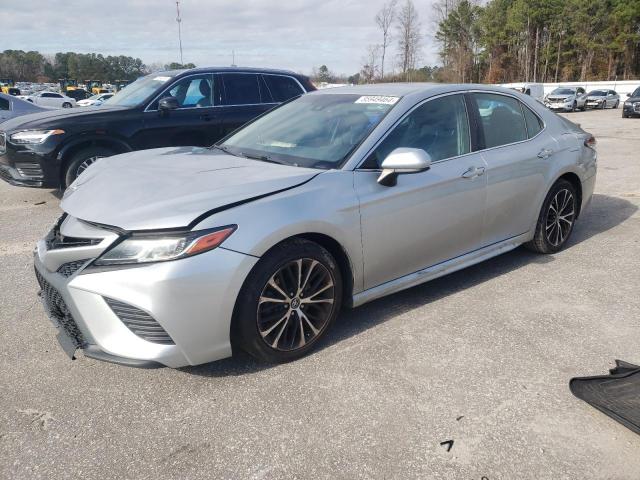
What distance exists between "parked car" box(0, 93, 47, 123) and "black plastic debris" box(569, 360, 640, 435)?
11536 mm

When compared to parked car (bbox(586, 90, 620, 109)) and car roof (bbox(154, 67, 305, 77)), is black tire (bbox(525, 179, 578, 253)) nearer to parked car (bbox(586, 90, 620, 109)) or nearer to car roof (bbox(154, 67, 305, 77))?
car roof (bbox(154, 67, 305, 77))

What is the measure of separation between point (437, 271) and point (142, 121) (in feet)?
16.1

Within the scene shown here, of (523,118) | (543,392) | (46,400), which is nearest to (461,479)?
(543,392)

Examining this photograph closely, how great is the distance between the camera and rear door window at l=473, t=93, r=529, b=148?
159 inches

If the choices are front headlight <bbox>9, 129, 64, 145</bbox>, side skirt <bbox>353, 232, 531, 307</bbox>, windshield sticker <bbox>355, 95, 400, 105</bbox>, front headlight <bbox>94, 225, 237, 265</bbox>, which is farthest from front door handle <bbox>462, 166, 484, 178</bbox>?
front headlight <bbox>9, 129, 64, 145</bbox>

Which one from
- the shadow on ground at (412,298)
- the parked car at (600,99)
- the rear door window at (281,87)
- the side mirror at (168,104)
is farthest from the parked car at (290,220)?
the parked car at (600,99)

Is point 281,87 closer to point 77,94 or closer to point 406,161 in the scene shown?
point 406,161

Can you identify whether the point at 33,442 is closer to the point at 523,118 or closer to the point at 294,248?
the point at 294,248

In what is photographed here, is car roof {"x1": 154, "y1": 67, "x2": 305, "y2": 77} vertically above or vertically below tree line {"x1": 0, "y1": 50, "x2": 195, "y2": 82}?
below

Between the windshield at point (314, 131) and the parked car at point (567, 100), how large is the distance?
1374 inches

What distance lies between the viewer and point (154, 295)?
2455mm

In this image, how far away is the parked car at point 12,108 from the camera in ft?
36.3

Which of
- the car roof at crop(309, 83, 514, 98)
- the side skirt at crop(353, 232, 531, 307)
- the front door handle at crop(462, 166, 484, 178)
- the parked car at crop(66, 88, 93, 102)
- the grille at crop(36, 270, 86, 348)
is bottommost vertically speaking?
the side skirt at crop(353, 232, 531, 307)

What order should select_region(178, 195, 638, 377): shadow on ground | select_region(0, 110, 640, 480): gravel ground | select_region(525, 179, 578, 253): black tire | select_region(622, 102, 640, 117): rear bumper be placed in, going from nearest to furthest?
select_region(0, 110, 640, 480): gravel ground, select_region(178, 195, 638, 377): shadow on ground, select_region(525, 179, 578, 253): black tire, select_region(622, 102, 640, 117): rear bumper
